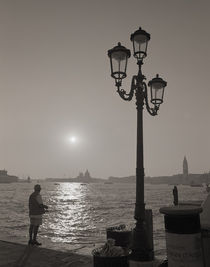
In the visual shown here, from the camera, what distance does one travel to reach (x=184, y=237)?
349cm

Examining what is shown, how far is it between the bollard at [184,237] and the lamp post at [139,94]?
3058 mm

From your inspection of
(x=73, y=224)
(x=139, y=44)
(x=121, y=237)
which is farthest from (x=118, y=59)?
(x=73, y=224)

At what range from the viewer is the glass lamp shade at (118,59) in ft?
24.4

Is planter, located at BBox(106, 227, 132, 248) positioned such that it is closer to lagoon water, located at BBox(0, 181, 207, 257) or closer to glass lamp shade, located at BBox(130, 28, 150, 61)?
glass lamp shade, located at BBox(130, 28, 150, 61)

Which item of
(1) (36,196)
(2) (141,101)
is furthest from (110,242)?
(1) (36,196)

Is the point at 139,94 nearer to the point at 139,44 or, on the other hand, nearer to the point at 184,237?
the point at 139,44

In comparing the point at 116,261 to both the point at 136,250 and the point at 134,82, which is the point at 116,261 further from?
the point at 134,82

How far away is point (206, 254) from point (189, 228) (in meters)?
0.49

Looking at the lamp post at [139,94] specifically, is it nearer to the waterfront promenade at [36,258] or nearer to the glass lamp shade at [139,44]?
the glass lamp shade at [139,44]

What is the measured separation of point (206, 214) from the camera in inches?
161

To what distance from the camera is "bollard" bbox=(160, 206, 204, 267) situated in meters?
3.46

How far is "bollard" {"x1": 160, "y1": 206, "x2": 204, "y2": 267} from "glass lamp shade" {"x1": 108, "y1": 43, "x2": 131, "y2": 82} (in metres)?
4.59

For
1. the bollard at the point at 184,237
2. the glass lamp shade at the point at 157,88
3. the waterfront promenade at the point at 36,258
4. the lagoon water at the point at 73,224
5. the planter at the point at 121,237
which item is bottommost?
the lagoon water at the point at 73,224

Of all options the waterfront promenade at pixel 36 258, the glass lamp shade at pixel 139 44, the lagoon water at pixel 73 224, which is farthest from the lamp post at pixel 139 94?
the lagoon water at pixel 73 224
